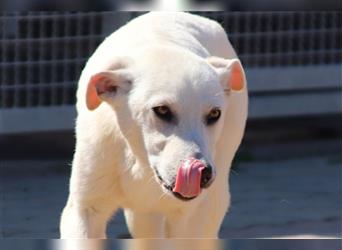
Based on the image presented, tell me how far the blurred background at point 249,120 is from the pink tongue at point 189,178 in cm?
242

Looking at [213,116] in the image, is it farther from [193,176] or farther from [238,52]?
[238,52]

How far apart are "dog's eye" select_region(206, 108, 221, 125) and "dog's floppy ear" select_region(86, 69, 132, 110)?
13.8 inches

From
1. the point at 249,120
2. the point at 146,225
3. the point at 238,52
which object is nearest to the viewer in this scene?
the point at 146,225

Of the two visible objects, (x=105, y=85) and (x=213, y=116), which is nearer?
(x=213, y=116)

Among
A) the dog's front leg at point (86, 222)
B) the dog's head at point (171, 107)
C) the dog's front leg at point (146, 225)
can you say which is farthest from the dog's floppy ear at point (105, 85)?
the dog's front leg at point (146, 225)

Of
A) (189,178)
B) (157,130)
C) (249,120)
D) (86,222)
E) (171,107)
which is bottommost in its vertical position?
(249,120)

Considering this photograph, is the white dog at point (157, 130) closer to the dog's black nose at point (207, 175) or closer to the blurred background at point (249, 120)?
the dog's black nose at point (207, 175)

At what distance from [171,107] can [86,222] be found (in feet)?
2.38

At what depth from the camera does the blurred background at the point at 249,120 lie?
7121 millimetres

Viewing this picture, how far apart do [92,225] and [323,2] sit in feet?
6.11

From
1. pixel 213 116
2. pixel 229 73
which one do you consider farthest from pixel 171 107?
pixel 229 73

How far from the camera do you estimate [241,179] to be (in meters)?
8.12

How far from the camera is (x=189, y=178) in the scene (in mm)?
4086

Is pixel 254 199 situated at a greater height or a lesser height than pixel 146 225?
lesser
